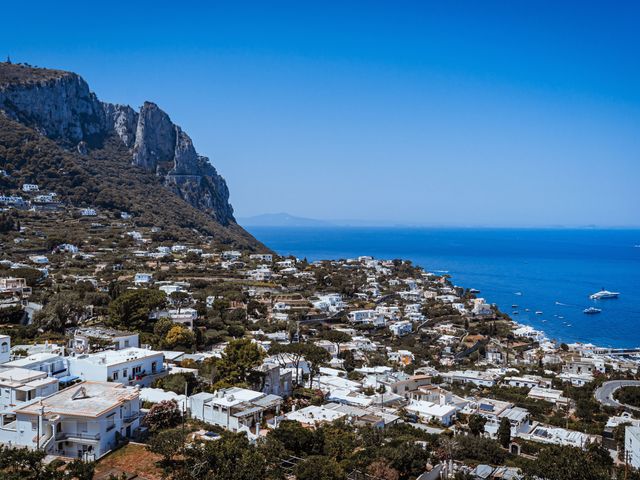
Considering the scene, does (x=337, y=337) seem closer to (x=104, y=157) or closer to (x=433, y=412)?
(x=433, y=412)

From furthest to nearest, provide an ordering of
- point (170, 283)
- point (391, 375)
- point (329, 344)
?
point (170, 283) < point (329, 344) < point (391, 375)

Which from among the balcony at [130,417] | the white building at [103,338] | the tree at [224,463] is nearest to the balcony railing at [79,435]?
the balcony at [130,417]

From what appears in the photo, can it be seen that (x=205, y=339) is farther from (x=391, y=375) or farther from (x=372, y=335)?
(x=372, y=335)

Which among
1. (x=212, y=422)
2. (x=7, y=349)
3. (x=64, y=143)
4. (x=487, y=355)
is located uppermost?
(x=64, y=143)

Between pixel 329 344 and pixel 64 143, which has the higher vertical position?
pixel 64 143

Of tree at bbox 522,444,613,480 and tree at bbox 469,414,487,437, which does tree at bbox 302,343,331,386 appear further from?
tree at bbox 522,444,613,480

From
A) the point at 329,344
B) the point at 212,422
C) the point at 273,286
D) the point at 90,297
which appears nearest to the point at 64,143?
the point at 273,286

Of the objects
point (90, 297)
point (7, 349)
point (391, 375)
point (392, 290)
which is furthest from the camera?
point (392, 290)

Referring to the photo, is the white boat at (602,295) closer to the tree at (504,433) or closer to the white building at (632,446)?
A: the white building at (632,446)
